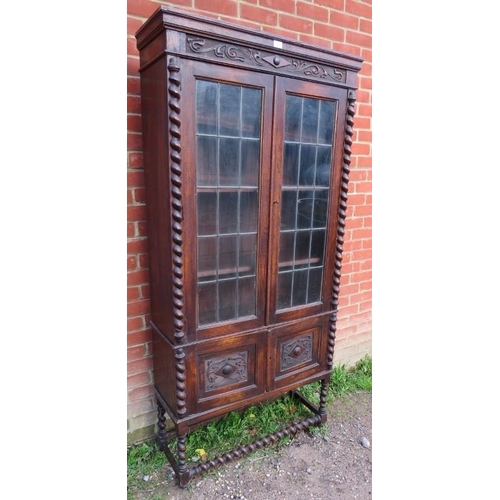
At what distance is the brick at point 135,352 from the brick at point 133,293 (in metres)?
0.27

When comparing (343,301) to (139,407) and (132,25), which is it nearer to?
(139,407)

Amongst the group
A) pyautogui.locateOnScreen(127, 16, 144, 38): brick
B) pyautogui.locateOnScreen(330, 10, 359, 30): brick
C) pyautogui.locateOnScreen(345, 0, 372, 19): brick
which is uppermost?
pyautogui.locateOnScreen(345, 0, 372, 19): brick

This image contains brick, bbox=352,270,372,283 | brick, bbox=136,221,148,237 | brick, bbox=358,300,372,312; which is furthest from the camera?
brick, bbox=358,300,372,312

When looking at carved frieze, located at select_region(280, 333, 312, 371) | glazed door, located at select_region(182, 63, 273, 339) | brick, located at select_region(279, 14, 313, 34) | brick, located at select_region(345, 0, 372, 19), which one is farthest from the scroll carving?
brick, located at select_region(345, 0, 372, 19)

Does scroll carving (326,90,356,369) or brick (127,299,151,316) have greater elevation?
scroll carving (326,90,356,369)

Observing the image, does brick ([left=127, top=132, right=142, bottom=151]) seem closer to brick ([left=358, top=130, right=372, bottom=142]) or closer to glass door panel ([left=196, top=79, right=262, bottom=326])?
glass door panel ([left=196, top=79, right=262, bottom=326])

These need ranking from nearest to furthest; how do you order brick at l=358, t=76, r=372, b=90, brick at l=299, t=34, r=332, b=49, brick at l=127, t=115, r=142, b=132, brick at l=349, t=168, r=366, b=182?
brick at l=127, t=115, r=142, b=132
brick at l=299, t=34, r=332, b=49
brick at l=358, t=76, r=372, b=90
brick at l=349, t=168, r=366, b=182

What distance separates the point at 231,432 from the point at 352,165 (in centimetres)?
188

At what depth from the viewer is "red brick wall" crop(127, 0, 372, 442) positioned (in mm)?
1631

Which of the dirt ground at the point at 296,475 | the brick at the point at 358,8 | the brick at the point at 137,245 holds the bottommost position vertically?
the dirt ground at the point at 296,475

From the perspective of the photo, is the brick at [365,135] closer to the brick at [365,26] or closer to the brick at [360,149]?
the brick at [360,149]

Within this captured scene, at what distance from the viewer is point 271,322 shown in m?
1.69

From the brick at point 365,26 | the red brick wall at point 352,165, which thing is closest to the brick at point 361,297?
the red brick wall at point 352,165

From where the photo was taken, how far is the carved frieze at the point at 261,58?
50.6 inches
